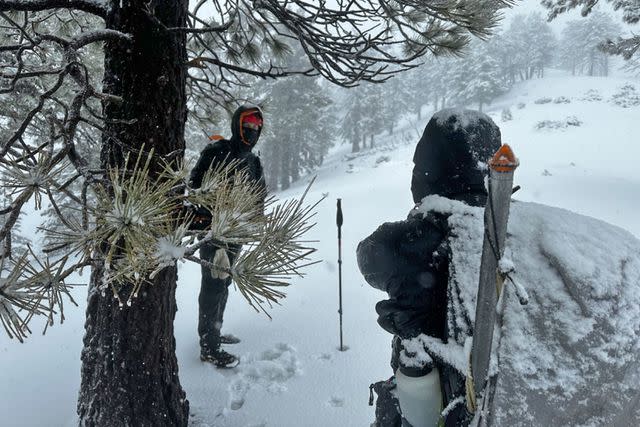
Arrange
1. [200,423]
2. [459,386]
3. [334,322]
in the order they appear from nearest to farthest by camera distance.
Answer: [459,386] → [200,423] → [334,322]

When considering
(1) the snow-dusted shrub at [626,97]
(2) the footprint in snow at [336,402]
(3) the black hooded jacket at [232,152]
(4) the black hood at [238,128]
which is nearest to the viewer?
(2) the footprint in snow at [336,402]

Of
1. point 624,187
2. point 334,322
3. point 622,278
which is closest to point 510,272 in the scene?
point 622,278

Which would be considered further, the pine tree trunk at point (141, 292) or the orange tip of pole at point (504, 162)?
the pine tree trunk at point (141, 292)

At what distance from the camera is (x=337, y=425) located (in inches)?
122

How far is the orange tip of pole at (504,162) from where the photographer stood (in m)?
1.19

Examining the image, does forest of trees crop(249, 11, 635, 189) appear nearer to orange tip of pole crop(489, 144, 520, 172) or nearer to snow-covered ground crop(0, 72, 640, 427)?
orange tip of pole crop(489, 144, 520, 172)

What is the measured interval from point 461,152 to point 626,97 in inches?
1514

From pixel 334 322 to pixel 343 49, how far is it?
3.27m

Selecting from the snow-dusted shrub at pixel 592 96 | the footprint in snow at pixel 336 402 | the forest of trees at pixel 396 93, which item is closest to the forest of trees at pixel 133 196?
the footprint in snow at pixel 336 402

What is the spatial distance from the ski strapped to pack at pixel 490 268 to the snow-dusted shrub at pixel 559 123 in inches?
1073

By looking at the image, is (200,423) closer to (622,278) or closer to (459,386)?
(459,386)

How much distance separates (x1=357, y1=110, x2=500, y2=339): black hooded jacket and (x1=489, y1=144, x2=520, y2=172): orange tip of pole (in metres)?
0.60

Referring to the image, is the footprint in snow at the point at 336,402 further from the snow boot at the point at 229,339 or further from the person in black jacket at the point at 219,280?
the snow boot at the point at 229,339

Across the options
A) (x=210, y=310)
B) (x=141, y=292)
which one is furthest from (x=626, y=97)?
(x=141, y=292)
